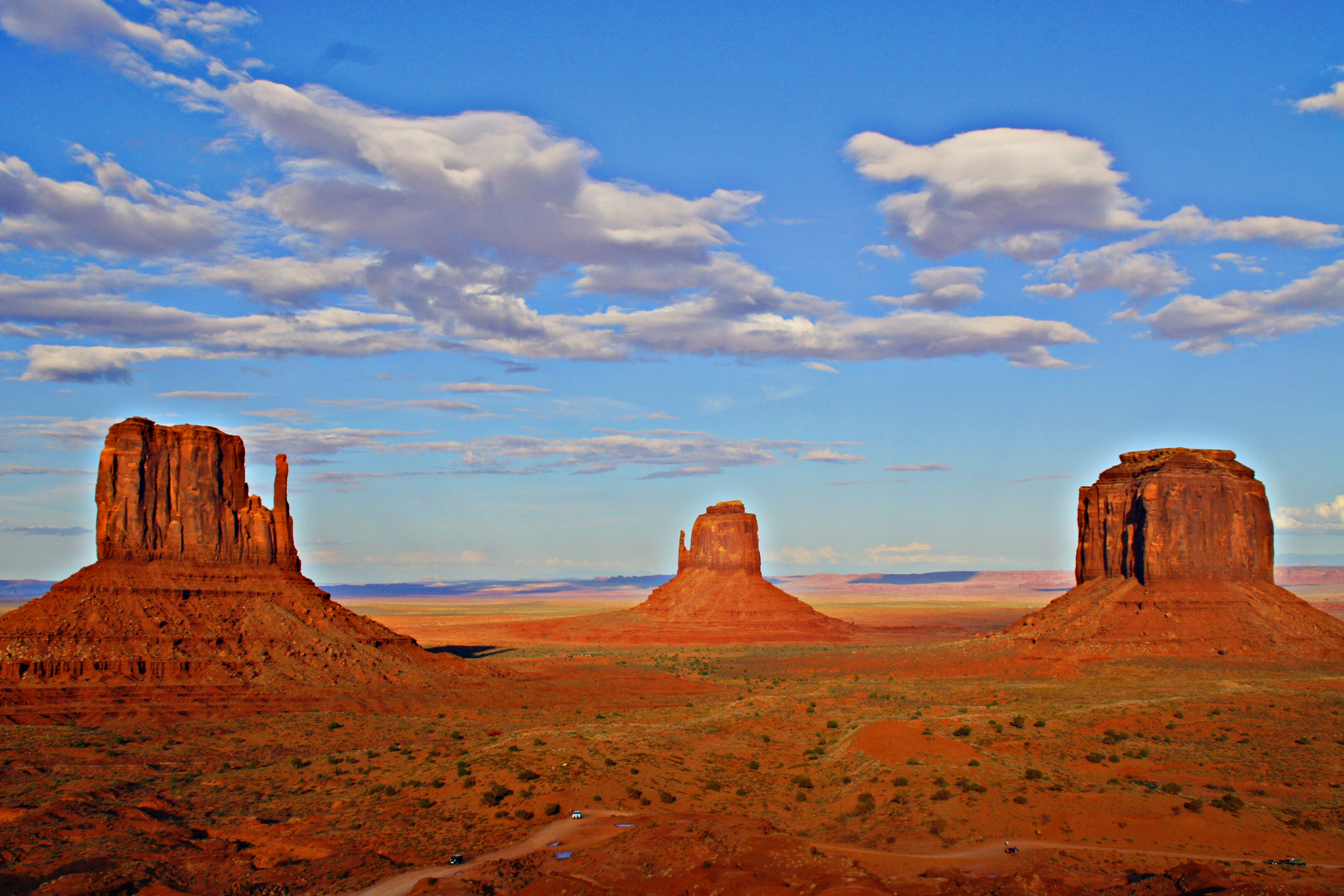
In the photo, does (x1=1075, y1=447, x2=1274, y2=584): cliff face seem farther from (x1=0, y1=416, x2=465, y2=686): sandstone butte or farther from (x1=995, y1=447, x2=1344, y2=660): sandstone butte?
(x1=0, y1=416, x2=465, y2=686): sandstone butte

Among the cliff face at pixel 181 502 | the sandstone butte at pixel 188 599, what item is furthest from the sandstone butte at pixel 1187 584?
the cliff face at pixel 181 502

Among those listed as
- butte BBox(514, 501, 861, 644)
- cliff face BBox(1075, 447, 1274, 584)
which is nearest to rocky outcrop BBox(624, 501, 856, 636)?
butte BBox(514, 501, 861, 644)

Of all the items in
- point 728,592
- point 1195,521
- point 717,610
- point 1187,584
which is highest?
point 1195,521

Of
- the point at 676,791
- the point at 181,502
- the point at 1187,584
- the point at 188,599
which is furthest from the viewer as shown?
the point at 1187,584

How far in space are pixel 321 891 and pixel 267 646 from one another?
3282cm

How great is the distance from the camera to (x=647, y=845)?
2139 cm

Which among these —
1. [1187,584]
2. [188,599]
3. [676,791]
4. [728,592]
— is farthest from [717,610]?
[676,791]

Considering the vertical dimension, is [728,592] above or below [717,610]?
above

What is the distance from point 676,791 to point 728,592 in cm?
9539

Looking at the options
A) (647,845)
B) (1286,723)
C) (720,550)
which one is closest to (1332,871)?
(647,845)

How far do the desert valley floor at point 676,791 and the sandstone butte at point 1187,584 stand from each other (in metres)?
13.8

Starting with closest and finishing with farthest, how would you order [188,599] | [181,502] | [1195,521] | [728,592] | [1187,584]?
[188,599] → [181,502] → [1187,584] → [1195,521] → [728,592]

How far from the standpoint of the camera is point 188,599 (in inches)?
1945

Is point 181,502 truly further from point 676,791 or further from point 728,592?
point 728,592
